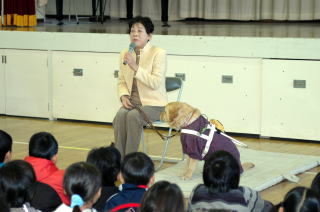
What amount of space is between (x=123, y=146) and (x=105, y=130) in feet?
5.47

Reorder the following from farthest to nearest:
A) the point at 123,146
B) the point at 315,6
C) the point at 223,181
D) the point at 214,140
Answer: the point at 315,6, the point at 123,146, the point at 214,140, the point at 223,181

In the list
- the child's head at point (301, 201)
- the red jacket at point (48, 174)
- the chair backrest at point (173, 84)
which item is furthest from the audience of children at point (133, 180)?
the chair backrest at point (173, 84)

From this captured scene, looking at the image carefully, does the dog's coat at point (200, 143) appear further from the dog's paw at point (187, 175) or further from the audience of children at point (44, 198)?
the audience of children at point (44, 198)

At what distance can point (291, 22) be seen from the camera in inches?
402

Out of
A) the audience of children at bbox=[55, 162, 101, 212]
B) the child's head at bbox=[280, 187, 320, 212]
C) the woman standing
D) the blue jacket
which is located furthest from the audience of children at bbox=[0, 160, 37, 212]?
the woman standing

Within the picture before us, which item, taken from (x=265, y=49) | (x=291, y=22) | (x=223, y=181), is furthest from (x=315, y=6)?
(x=223, y=181)

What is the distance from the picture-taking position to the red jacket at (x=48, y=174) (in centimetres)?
347

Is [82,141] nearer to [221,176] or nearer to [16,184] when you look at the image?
[221,176]

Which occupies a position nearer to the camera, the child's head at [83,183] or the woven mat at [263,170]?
the child's head at [83,183]

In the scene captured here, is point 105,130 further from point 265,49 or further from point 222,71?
point 265,49

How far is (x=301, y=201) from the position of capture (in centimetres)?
243

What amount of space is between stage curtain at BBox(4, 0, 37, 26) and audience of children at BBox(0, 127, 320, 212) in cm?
557

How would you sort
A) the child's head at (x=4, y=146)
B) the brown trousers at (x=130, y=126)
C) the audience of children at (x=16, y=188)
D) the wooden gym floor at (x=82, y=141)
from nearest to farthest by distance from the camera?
the audience of children at (x=16, y=188)
the child's head at (x=4, y=146)
the brown trousers at (x=130, y=126)
the wooden gym floor at (x=82, y=141)

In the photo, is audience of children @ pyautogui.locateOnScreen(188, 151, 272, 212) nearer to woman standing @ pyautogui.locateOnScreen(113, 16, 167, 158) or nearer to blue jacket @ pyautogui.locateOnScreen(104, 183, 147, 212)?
blue jacket @ pyautogui.locateOnScreen(104, 183, 147, 212)
